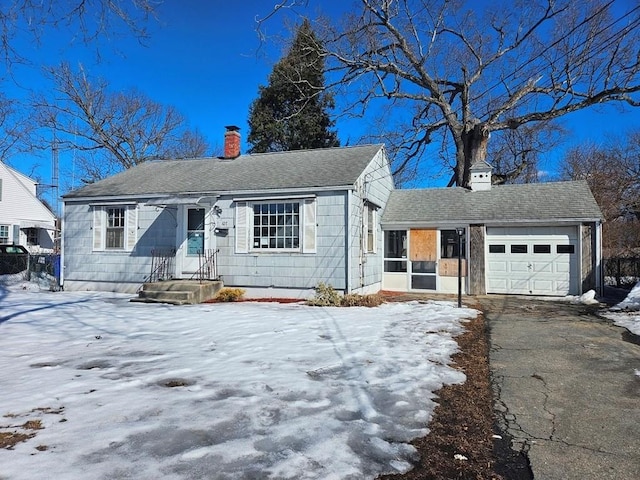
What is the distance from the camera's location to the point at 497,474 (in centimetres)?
307

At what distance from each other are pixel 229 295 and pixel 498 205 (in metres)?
9.40

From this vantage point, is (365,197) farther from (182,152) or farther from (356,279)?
(182,152)

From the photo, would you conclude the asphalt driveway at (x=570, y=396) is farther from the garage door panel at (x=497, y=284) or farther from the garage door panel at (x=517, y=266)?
the garage door panel at (x=497, y=284)

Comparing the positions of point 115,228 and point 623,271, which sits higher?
point 115,228

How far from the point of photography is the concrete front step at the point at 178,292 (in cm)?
1187

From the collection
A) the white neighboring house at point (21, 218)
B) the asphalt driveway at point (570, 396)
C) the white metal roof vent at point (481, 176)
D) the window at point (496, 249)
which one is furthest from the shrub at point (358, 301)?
the white neighboring house at point (21, 218)

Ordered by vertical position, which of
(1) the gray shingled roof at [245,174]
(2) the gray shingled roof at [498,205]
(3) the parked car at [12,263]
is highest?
(1) the gray shingled roof at [245,174]

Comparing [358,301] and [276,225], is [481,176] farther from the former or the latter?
[276,225]

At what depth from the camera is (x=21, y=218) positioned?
3088cm

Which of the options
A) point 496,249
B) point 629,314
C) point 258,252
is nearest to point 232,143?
point 258,252

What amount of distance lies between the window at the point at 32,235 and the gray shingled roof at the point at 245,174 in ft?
65.1

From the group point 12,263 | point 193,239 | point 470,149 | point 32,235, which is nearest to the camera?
point 193,239

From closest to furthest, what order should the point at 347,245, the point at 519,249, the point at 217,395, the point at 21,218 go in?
1. the point at 217,395
2. the point at 347,245
3. the point at 519,249
4. the point at 21,218

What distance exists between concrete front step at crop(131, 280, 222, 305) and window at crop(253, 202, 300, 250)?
184 cm
